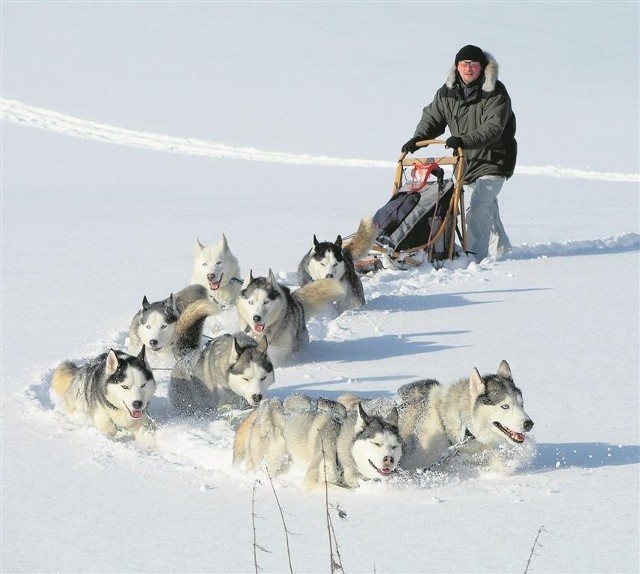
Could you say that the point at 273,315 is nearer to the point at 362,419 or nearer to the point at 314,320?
the point at 314,320

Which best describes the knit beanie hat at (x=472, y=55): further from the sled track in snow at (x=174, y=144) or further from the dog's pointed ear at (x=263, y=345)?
the sled track in snow at (x=174, y=144)

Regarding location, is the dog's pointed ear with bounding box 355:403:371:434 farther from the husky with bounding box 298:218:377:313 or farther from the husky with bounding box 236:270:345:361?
the husky with bounding box 298:218:377:313

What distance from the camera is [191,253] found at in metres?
8.72

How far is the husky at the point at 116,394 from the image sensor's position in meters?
4.23

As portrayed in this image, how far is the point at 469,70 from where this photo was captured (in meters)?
7.77

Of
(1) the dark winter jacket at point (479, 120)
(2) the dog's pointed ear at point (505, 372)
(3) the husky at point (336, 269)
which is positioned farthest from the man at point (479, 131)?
(2) the dog's pointed ear at point (505, 372)

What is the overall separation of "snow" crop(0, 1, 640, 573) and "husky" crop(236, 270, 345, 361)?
118mm

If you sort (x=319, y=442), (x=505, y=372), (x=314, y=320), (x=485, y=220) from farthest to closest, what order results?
(x=485, y=220), (x=314, y=320), (x=505, y=372), (x=319, y=442)

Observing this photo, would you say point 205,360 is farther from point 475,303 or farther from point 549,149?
point 549,149

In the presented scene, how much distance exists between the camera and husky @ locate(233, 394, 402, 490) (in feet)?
11.1

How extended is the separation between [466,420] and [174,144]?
14.2 meters

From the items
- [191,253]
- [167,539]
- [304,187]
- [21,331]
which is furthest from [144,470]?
[304,187]

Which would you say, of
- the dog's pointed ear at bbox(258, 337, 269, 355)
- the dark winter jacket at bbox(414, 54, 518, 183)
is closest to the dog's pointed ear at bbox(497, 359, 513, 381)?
the dog's pointed ear at bbox(258, 337, 269, 355)

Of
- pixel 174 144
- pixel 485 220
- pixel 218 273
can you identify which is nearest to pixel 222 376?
pixel 218 273
